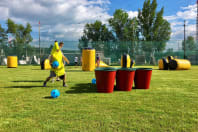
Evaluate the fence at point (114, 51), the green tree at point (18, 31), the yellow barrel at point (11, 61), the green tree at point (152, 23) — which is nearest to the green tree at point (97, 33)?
the green tree at point (152, 23)

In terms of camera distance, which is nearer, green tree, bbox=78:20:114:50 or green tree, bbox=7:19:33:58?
green tree, bbox=7:19:33:58

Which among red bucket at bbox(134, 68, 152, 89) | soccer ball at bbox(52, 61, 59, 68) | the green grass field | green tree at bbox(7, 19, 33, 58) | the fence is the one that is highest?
green tree at bbox(7, 19, 33, 58)

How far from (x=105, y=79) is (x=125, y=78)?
81 cm

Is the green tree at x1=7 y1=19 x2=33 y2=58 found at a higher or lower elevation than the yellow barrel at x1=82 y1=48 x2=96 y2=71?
higher

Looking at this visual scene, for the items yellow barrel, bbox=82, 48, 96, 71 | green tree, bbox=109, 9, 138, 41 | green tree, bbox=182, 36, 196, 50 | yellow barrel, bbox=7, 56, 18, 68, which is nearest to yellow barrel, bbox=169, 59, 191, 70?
yellow barrel, bbox=82, 48, 96, 71

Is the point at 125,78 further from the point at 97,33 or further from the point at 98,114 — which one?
the point at 97,33

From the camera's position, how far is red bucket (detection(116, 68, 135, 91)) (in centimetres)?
592

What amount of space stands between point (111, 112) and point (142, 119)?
2.34ft

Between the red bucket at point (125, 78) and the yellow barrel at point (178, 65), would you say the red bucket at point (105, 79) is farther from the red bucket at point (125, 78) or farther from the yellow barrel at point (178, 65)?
the yellow barrel at point (178, 65)

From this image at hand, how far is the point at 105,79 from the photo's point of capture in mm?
5598

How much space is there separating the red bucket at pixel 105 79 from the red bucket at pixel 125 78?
44 centimetres

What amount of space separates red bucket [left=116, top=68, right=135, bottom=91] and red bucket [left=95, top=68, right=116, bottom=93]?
437 millimetres

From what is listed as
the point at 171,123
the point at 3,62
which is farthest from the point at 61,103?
the point at 3,62

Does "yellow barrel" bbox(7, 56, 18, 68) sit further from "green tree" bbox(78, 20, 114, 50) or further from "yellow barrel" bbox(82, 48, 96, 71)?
"green tree" bbox(78, 20, 114, 50)
